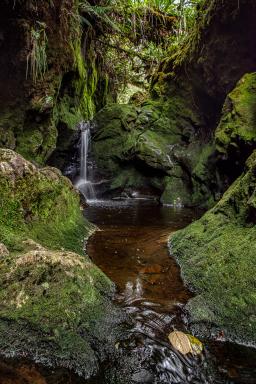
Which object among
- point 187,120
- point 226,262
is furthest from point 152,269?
point 187,120

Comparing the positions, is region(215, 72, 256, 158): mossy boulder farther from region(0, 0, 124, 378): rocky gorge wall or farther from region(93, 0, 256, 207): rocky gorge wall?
region(0, 0, 124, 378): rocky gorge wall

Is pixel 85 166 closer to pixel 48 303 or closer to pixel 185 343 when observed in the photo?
pixel 48 303

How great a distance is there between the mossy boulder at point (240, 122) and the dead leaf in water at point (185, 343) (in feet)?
16.5

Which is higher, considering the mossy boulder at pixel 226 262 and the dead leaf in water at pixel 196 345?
the mossy boulder at pixel 226 262

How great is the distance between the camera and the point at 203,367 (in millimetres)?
2273

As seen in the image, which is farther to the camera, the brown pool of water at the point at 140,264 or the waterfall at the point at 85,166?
the waterfall at the point at 85,166

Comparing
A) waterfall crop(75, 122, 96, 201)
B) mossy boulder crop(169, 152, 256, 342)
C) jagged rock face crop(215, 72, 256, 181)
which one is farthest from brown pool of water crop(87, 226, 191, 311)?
waterfall crop(75, 122, 96, 201)

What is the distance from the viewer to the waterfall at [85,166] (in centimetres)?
1136

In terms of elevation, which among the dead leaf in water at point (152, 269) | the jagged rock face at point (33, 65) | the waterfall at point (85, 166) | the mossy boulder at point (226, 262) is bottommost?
the dead leaf in water at point (152, 269)

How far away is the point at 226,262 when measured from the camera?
336 cm

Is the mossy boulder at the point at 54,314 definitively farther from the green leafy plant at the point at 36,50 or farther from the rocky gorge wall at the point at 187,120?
the rocky gorge wall at the point at 187,120

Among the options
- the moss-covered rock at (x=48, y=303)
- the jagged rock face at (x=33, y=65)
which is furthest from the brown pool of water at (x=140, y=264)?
the jagged rock face at (x=33, y=65)

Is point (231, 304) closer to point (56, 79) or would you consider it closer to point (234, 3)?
point (56, 79)

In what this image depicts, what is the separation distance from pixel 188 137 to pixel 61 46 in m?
5.61
